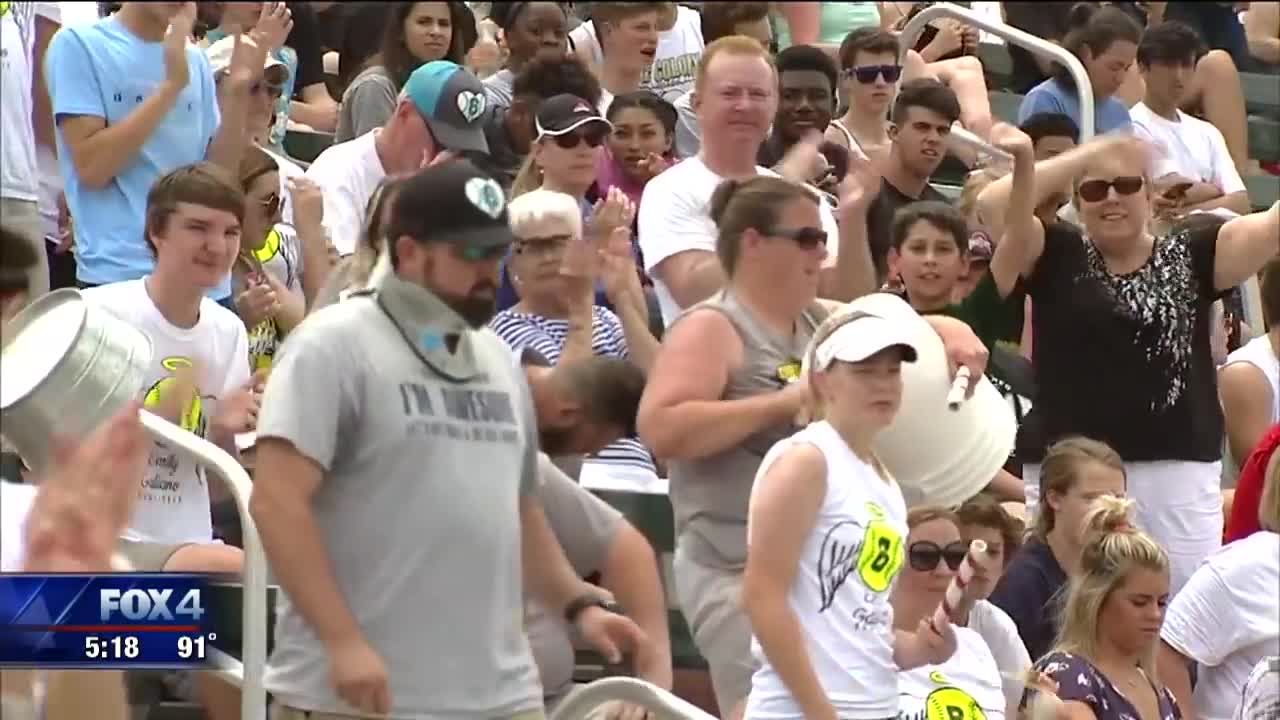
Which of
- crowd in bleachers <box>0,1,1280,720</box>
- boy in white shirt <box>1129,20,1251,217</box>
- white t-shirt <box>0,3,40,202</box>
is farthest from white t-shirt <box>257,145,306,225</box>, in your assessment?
boy in white shirt <box>1129,20,1251,217</box>

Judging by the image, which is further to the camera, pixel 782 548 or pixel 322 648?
pixel 782 548

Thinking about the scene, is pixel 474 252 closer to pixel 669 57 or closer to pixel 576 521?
pixel 576 521

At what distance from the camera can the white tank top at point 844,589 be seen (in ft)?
20.2

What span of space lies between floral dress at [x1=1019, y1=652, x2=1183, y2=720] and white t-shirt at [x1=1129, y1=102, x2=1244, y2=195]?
4.84m

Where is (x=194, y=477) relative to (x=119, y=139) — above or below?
below

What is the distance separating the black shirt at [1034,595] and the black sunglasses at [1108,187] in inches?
47.1

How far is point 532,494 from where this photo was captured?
5586 mm

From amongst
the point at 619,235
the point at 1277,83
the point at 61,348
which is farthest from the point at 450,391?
the point at 1277,83

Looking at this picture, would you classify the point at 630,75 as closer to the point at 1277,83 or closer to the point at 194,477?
the point at 194,477

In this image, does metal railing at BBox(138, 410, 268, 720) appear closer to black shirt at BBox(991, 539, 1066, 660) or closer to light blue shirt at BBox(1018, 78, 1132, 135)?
black shirt at BBox(991, 539, 1066, 660)

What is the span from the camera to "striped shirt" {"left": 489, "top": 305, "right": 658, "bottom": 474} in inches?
293

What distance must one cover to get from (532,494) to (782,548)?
2.35ft

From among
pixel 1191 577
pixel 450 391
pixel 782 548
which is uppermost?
pixel 450 391

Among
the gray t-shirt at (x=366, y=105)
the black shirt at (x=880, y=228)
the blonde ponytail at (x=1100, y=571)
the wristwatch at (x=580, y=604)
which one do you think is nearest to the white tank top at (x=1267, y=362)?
the black shirt at (x=880, y=228)
